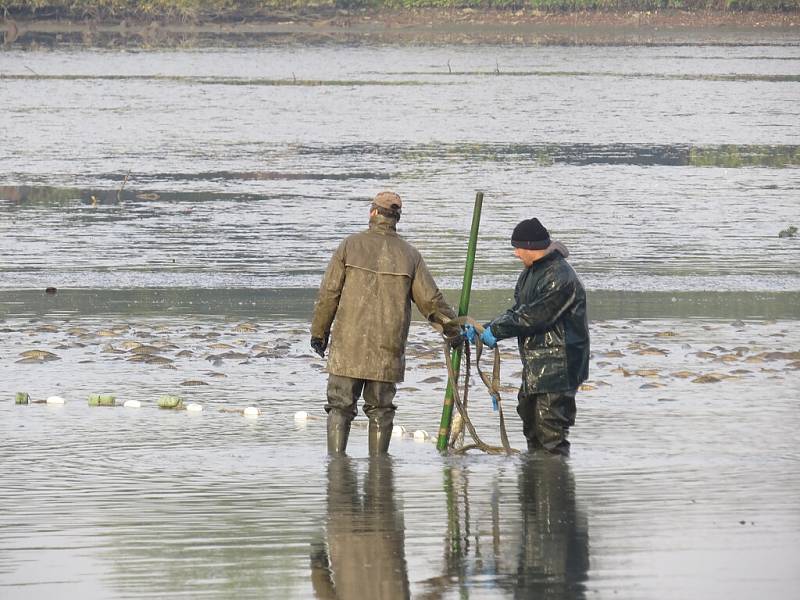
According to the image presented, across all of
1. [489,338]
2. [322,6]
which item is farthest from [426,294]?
[322,6]

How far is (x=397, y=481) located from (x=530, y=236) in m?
1.45

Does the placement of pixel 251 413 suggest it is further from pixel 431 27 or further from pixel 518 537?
pixel 431 27

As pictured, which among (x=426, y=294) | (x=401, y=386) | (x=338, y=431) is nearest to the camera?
(x=426, y=294)

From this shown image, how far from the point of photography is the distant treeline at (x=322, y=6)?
101m

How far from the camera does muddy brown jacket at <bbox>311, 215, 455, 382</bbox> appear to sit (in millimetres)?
9445

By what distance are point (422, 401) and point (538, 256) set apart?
8.53 feet

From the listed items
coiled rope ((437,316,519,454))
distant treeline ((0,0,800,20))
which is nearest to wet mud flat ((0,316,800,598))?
coiled rope ((437,316,519,454))

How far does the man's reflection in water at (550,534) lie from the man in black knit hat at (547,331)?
281 millimetres

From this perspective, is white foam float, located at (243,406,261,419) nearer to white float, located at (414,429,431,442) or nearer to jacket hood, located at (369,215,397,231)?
white float, located at (414,429,431,442)

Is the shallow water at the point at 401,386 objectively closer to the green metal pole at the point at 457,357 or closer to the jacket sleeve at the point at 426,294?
the green metal pole at the point at 457,357

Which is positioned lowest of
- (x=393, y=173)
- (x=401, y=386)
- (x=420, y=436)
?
(x=393, y=173)

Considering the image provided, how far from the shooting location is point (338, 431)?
9.71 meters

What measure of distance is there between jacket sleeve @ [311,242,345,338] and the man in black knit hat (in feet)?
2.47

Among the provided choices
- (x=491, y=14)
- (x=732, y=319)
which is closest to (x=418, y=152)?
(x=732, y=319)
